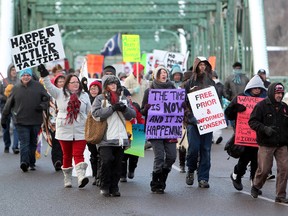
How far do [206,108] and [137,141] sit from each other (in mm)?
1021

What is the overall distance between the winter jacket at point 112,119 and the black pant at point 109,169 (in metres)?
0.10

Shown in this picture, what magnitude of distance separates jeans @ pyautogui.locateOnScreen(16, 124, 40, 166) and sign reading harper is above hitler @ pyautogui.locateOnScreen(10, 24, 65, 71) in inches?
42.7

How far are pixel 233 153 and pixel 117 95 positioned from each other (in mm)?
1648

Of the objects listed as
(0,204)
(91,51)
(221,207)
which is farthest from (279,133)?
(91,51)

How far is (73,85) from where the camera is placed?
14094 mm

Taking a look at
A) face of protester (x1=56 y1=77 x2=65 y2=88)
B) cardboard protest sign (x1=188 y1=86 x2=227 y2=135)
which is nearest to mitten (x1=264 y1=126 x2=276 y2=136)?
cardboard protest sign (x1=188 y1=86 x2=227 y2=135)

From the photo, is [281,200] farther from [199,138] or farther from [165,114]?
[165,114]

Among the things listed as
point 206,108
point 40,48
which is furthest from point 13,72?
point 206,108

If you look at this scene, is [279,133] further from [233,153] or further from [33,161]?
[33,161]

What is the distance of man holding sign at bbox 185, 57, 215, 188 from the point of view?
46.5ft

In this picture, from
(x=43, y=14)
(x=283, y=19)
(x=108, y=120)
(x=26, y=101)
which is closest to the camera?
(x=108, y=120)

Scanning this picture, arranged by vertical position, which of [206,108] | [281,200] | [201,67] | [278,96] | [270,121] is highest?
[201,67]

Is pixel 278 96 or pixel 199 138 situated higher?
pixel 278 96

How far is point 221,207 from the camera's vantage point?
12.1 metres
